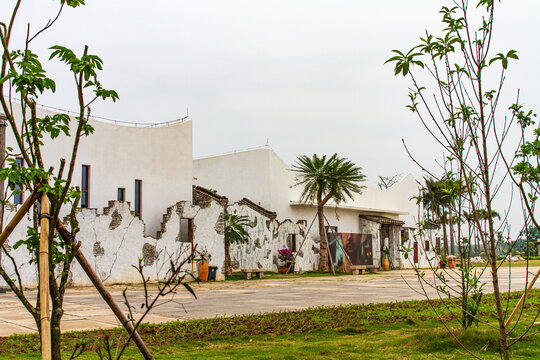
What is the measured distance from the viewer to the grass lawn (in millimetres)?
6020

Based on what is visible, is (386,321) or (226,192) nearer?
(386,321)

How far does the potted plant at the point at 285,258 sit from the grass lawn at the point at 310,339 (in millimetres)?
21052

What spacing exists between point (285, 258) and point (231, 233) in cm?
445

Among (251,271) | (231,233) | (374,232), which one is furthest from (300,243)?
(374,232)

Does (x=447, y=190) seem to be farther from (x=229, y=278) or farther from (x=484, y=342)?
(x=229, y=278)

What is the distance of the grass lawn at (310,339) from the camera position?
6020 millimetres

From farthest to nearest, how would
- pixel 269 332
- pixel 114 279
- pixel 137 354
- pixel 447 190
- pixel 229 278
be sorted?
pixel 229 278
pixel 114 279
pixel 269 332
pixel 137 354
pixel 447 190

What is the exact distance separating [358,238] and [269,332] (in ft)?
92.8

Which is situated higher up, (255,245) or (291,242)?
(291,242)

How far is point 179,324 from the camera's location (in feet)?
27.7

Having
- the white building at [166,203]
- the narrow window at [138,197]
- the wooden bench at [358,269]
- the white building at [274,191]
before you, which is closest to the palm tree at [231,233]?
the white building at [166,203]

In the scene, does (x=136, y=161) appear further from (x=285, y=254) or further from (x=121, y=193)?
(x=285, y=254)

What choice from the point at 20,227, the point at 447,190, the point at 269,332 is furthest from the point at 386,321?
the point at 20,227

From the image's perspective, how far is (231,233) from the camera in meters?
27.5
